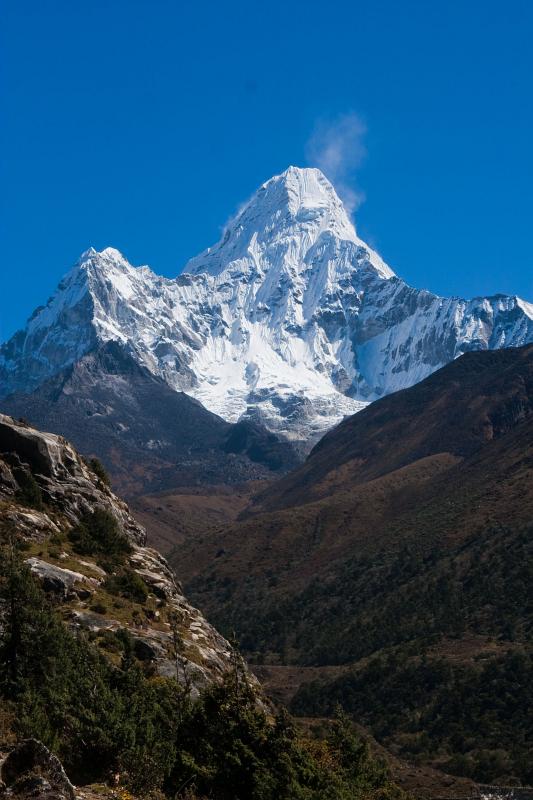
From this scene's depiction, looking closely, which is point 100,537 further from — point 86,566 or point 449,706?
point 449,706

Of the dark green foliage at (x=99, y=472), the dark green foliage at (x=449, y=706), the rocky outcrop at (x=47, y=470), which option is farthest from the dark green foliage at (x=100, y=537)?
the dark green foliage at (x=449, y=706)

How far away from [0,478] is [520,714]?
291ft

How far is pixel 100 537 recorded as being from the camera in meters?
62.8

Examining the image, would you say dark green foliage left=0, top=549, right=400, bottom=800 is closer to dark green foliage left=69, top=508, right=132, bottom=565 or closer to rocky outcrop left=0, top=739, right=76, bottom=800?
rocky outcrop left=0, top=739, right=76, bottom=800

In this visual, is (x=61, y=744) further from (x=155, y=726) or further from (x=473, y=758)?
(x=473, y=758)

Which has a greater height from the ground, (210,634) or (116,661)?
(210,634)

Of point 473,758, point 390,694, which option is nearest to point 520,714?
point 473,758

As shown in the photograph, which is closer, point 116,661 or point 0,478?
point 116,661

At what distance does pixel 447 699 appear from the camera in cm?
13650

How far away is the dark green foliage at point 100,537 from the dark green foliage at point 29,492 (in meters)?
2.85

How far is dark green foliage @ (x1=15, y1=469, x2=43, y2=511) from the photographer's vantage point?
60.4 metres

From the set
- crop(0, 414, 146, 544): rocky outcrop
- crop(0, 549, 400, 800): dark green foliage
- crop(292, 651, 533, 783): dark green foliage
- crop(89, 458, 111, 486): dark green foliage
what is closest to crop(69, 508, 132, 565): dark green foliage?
crop(0, 414, 146, 544): rocky outcrop

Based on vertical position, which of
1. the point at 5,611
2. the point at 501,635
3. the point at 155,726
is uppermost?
the point at 501,635

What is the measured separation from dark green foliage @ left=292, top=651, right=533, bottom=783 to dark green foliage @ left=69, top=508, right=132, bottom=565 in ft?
202
